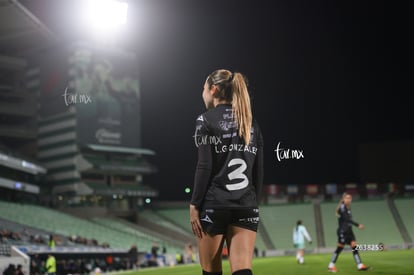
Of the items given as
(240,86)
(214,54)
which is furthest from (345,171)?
(240,86)

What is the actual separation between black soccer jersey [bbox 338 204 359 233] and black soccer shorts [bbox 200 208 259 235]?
923cm

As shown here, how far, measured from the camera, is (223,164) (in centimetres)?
458

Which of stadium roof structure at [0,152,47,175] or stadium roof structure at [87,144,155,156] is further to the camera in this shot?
stadium roof structure at [87,144,155,156]

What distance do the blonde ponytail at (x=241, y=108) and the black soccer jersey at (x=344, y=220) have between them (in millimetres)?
9293

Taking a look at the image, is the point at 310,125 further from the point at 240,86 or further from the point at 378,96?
the point at 240,86

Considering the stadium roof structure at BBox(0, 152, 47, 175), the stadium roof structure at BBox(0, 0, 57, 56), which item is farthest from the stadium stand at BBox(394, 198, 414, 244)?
the stadium roof structure at BBox(0, 152, 47, 175)

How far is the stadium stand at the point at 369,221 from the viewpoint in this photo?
26.5 meters

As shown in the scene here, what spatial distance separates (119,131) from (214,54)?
24472mm

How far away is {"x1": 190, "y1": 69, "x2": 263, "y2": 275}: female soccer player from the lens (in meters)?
4.47

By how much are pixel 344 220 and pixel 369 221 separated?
19770 millimetres

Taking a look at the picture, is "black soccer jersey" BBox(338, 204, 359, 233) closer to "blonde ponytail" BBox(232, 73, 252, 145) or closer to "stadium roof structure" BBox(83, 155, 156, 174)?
"blonde ponytail" BBox(232, 73, 252, 145)

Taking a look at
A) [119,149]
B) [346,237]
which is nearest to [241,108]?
[346,237]

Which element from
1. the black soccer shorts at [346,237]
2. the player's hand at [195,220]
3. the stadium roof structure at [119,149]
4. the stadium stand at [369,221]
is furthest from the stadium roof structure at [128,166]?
the player's hand at [195,220]

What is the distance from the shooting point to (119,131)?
1471 inches
